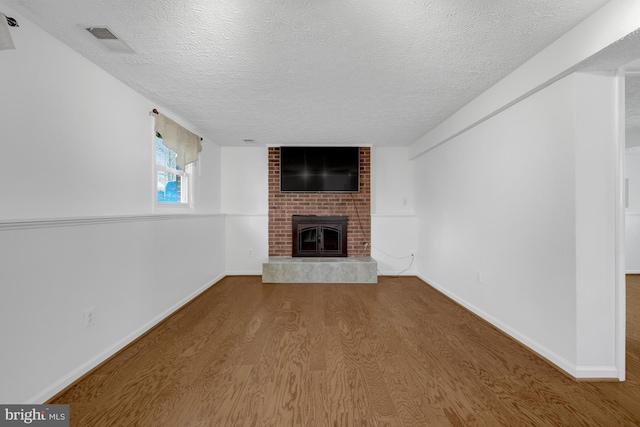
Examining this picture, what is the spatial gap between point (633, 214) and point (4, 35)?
24.6ft

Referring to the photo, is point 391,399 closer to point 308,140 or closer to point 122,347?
point 122,347

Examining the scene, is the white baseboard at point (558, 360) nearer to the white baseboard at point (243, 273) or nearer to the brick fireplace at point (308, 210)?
the brick fireplace at point (308, 210)

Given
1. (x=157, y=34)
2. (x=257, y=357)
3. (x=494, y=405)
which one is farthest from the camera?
(x=257, y=357)

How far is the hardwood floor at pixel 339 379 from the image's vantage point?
58.2 inches

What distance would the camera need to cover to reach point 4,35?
4.59 ft

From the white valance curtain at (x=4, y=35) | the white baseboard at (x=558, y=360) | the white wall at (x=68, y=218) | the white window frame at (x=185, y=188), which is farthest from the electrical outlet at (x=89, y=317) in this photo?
the white baseboard at (x=558, y=360)

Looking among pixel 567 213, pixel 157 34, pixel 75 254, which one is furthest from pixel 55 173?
pixel 567 213

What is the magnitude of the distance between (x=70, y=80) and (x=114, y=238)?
3.72 feet

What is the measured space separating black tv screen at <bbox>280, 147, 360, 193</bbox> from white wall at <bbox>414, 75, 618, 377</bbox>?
1.86 meters

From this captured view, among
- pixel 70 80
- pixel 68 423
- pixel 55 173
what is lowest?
pixel 68 423

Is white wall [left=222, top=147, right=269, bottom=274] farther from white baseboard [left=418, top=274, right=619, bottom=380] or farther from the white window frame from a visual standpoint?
white baseboard [left=418, top=274, right=619, bottom=380]

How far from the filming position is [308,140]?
420 centimetres

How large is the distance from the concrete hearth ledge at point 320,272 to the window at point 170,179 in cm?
153
